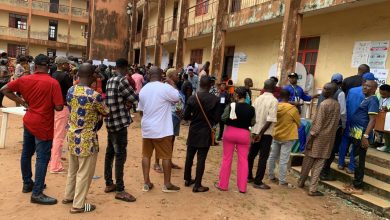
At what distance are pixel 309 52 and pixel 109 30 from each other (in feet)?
61.6

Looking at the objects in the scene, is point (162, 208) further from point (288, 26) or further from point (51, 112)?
point (288, 26)

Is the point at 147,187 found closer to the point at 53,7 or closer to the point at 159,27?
the point at 159,27

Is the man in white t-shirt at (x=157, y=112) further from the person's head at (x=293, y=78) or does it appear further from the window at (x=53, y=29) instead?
the window at (x=53, y=29)

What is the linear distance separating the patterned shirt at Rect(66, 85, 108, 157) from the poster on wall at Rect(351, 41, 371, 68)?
6.75 m

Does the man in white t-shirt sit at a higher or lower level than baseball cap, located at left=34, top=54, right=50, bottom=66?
lower

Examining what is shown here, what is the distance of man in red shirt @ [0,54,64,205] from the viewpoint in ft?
13.7

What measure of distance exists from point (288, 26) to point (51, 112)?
6.36m

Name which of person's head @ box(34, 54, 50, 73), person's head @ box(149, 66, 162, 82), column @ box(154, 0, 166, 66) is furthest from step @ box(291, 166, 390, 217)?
column @ box(154, 0, 166, 66)

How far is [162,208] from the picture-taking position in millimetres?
4543

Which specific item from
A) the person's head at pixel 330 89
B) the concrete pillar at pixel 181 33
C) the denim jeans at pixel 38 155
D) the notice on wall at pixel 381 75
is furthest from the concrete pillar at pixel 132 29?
the denim jeans at pixel 38 155

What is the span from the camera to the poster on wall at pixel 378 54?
7.89m

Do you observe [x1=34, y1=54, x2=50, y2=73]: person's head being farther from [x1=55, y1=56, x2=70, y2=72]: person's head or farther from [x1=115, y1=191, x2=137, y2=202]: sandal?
[x1=115, y1=191, x2=137, y2=202]: sandal

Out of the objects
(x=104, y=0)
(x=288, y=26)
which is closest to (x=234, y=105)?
(x=288, y=26)

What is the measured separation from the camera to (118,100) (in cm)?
460
